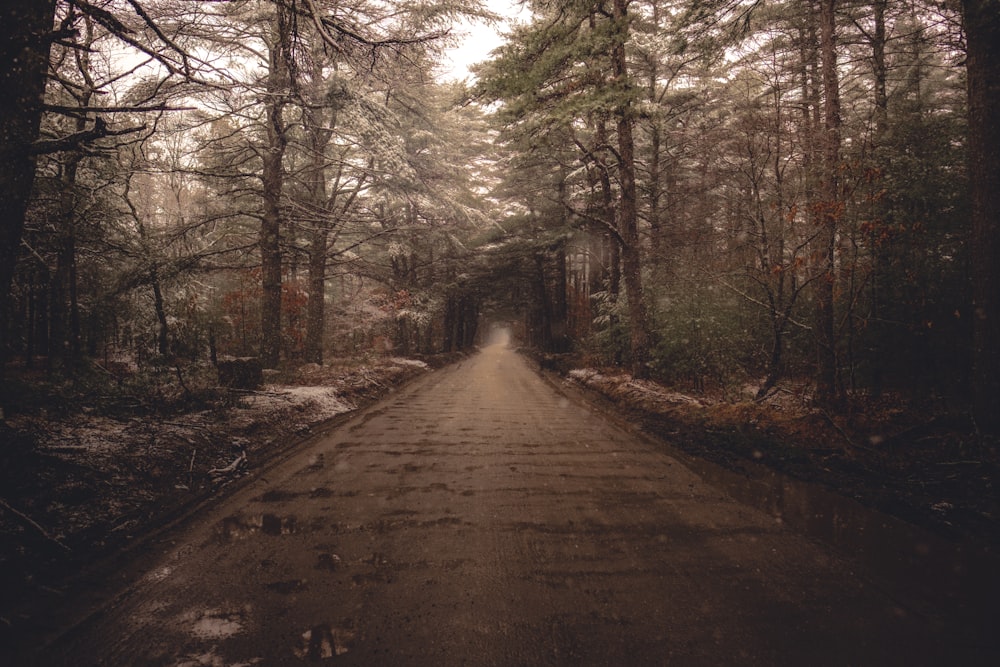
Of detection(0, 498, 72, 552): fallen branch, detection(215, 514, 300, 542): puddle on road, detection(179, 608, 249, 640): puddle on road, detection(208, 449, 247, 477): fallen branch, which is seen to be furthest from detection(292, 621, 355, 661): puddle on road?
detection(208, 449, 247, 477): fallen branch

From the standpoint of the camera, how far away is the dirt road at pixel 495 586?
2264mm

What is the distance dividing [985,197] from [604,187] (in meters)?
11.3

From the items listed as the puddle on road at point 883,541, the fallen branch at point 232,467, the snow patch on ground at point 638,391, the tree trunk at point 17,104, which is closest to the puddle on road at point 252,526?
the fallen branch at point 232,467

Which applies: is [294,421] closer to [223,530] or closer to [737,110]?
[223,530]

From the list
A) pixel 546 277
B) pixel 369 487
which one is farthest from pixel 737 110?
pixel 546 277

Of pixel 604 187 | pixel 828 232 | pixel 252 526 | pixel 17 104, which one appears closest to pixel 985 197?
pixel 828 232

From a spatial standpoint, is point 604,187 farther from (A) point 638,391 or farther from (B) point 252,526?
(B) point 252,526

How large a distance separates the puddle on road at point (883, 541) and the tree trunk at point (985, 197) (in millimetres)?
2192

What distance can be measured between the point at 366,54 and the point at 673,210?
465 inches

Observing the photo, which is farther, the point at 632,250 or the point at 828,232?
the point at 632,250

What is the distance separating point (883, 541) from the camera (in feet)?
11.6

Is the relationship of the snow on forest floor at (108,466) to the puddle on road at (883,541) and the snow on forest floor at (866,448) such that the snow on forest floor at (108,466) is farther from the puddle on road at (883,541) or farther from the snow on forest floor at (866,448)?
the snow on forest floor at (866,448)

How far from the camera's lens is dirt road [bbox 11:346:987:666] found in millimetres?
2264

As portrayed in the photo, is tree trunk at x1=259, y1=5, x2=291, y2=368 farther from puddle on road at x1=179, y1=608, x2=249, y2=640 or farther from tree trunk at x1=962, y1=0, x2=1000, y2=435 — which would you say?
tree trunk at x1=962, y1=0, x2=1000, y2=435
